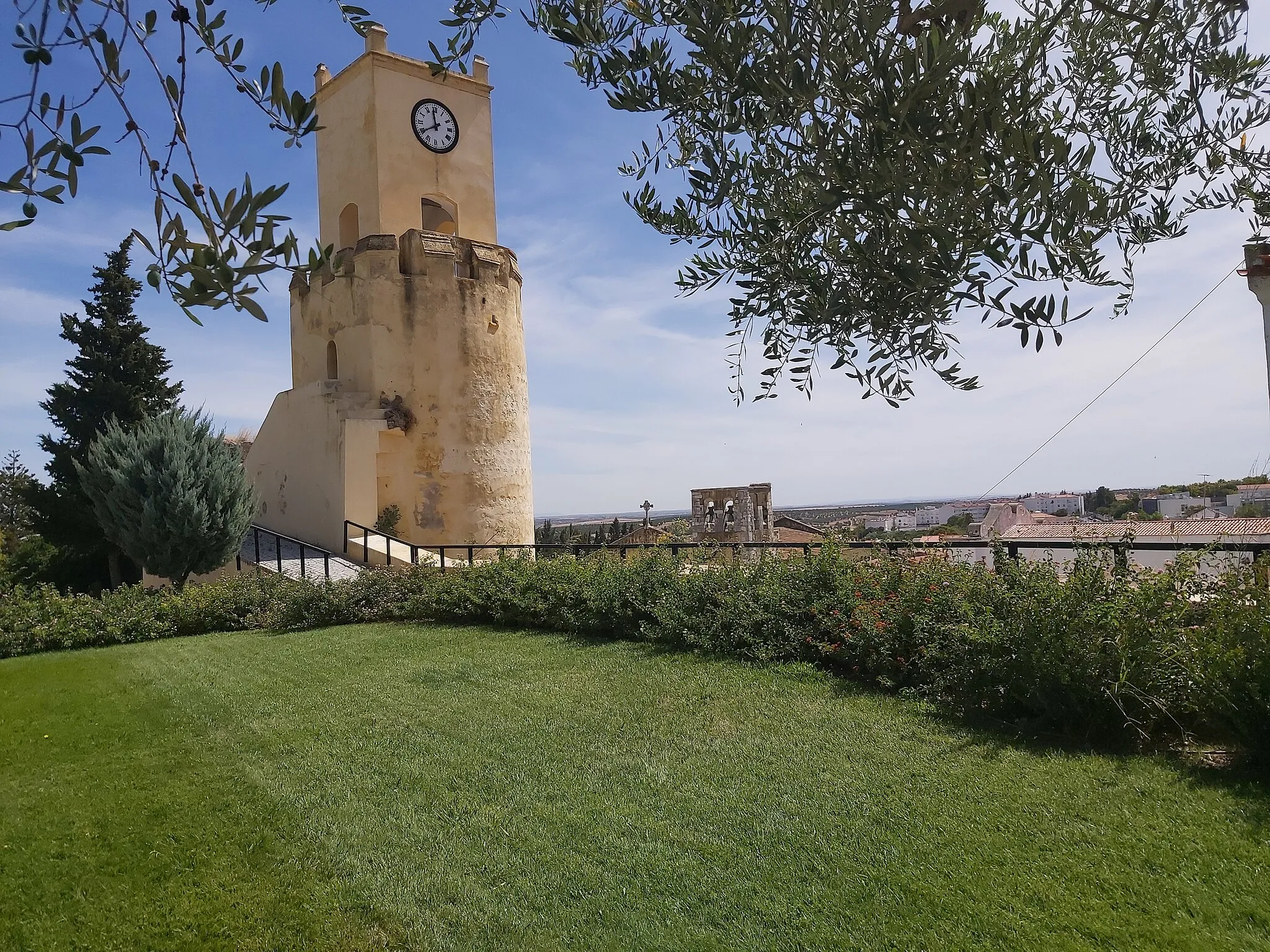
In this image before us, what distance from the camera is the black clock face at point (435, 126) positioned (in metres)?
18.8

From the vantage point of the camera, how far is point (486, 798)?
14.1 ft

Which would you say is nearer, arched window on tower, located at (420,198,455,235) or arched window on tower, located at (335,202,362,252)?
arched window on tower, located at (335,202,362,252)

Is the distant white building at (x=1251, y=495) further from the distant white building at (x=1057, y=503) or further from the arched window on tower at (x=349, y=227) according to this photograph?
the arched window on tower at (x=349, y=227)

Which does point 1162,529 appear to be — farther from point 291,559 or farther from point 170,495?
Answer: point 291,559

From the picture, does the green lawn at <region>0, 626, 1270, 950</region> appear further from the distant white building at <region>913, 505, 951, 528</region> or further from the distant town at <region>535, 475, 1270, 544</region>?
the distant white building at <region>913, 505, 951, 528</region>

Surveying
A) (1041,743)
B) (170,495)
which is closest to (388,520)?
(170,495)

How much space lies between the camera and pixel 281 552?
16.3 meters

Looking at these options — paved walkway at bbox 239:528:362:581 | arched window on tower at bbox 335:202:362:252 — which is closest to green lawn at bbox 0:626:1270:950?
paved walkway at bbox 239:528:362:581

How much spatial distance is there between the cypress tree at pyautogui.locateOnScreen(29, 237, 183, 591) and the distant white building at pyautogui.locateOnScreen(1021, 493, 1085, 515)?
18.7 m

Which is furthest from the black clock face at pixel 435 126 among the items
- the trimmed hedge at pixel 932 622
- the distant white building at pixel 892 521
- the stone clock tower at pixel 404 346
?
the distant white building at pixel 892 521

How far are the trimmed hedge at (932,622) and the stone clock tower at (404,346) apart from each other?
6359mm

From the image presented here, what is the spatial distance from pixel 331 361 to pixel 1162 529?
17566mm

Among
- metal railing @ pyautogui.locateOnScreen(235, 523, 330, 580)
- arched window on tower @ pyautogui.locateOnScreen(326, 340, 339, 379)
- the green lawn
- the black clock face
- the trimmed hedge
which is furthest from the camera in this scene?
arched window on tower @ pyautogui.locateOnScreen(326, 340, 339, 379)

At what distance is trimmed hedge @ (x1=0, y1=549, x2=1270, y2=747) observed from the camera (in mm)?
4688
